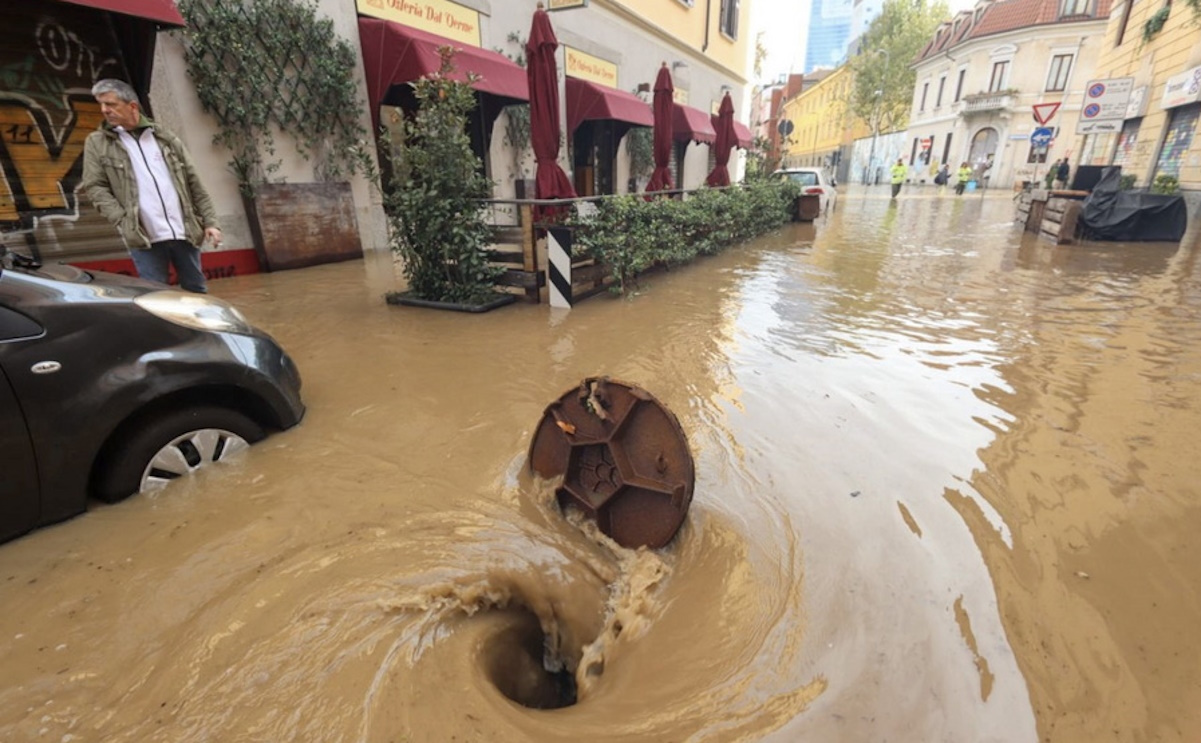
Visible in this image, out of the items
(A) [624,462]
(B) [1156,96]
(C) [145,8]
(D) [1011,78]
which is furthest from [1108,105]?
(D) [1011,78]

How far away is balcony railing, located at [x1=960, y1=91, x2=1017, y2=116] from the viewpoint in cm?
3447

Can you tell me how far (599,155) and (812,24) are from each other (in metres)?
206

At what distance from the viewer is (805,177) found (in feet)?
59.0

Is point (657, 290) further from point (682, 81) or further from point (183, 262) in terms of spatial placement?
point (682, 81)

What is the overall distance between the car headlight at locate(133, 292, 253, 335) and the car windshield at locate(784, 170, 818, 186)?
17.5 meters

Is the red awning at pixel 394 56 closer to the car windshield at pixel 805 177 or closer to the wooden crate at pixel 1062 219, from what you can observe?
the wooden crate at pixel 1062 219

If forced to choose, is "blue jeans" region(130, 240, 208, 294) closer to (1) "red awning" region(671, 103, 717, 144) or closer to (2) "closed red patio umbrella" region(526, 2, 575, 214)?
(2) "closed red patio umbrella" region(526, 2, 575, 214)

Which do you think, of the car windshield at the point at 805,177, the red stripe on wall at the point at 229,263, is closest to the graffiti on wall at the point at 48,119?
the red stripe on wall at the point at 229,263

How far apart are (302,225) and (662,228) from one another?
214 inches

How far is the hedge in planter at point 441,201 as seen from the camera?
5980 mm

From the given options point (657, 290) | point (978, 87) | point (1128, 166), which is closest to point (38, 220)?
point (657, 290)

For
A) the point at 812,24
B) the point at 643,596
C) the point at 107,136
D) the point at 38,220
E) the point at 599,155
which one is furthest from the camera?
the point at 812,24

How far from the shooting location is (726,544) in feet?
8.32

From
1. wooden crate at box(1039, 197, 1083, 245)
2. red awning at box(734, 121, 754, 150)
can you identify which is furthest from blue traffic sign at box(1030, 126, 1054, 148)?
red awning at box(734, 121, 754, 150)
